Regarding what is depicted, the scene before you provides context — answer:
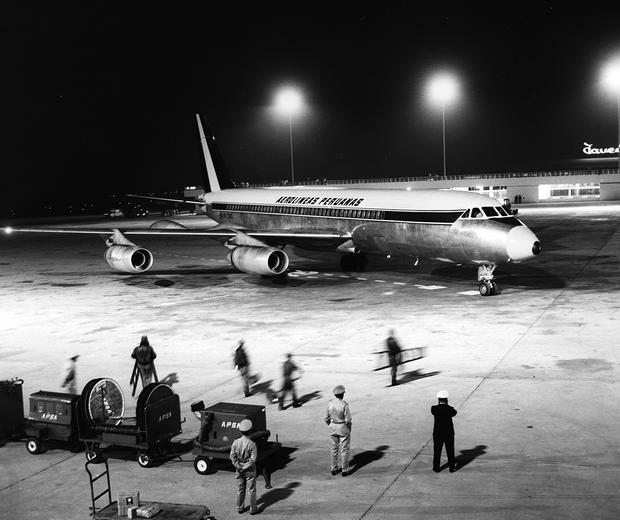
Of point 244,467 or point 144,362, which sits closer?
point 244,467

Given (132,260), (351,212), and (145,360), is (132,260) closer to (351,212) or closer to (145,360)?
(351,212)

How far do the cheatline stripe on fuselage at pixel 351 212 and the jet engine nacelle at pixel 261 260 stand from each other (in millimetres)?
4060

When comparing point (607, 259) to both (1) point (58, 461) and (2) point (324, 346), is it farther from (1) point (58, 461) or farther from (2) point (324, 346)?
(1) point (58, 461)

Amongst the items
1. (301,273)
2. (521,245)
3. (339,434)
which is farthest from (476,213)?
(339,434)

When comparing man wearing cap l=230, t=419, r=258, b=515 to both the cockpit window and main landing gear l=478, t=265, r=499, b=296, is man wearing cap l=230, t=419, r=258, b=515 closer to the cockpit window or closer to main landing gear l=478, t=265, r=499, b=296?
main landing gear l=478, t=265, r=499, b=296

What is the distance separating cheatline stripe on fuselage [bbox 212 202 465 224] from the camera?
29.3m

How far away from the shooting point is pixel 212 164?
45062 mm

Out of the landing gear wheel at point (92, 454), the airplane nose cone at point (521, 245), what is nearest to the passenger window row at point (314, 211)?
the airplane nose cone at point (521, 245)

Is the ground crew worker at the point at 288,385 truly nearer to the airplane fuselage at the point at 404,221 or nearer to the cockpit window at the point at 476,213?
the airplane fuselage at the point at 404,221

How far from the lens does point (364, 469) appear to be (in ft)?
38.7

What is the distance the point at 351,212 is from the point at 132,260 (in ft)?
36.5

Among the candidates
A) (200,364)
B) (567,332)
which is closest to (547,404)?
(567,332)

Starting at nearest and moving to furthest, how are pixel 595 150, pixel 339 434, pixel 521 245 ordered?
pixel 339 434 → pixel 521 245 → pixel 595 150

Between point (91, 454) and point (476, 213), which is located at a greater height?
point (476, 213)
